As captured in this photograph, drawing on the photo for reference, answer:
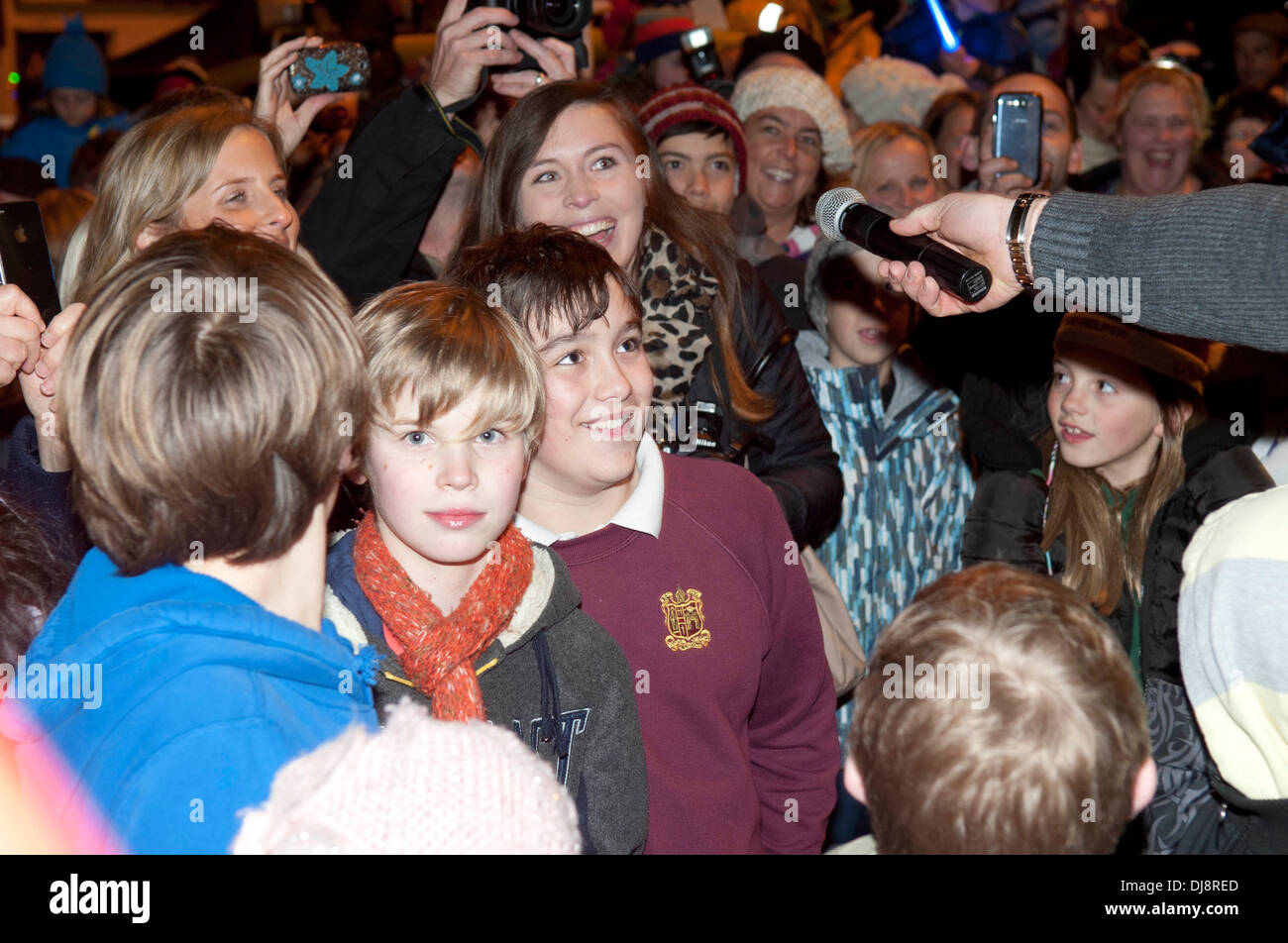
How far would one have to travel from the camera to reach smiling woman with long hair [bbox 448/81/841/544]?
101 inches

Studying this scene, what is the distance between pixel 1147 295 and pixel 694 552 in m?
0.86

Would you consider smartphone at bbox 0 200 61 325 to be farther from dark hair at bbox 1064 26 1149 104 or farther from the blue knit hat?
dark hair at bbox 1064 26 1149 104

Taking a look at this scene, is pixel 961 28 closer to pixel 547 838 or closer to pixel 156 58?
pixel 547 838

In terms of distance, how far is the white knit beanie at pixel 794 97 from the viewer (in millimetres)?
3996

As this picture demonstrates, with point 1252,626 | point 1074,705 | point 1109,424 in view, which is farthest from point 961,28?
point 1074,705

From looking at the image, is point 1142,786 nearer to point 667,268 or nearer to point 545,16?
point 667,268

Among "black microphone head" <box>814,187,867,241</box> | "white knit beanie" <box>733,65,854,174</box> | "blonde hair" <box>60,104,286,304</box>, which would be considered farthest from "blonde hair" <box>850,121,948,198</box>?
"blonde hair" <box>60,104,286,304</box>

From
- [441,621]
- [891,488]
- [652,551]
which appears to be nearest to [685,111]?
[891,488]

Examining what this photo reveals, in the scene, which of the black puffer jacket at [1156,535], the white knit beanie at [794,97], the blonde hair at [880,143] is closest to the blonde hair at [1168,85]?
the blonde hair at [880,143]

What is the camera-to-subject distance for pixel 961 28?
5.92 meters

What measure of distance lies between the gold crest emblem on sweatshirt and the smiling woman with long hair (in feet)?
1.79

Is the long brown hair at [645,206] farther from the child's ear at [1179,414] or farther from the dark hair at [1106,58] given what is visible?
the dark hair at [1106,58]
